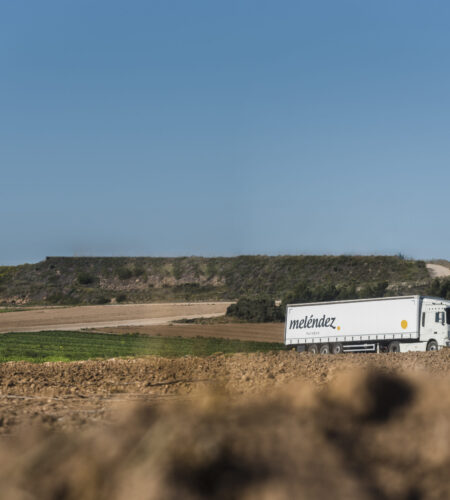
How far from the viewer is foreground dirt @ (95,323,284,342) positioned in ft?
185

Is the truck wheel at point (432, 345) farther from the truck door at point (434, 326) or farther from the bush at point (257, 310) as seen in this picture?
the bush at point (257, 310)

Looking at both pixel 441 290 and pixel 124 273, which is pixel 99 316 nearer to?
pixel 441 290

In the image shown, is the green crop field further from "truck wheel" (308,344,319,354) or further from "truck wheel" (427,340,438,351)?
"truck wheel" (427,340,438,351)

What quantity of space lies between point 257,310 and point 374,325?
34.8 meters

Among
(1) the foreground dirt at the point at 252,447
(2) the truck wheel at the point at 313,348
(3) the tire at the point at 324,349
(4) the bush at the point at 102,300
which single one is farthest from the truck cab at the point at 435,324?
(4) the bush at the point at 102,300

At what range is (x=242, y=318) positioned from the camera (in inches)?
3022

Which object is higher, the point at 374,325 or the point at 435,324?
the point at 435,324

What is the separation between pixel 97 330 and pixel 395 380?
2181 inches

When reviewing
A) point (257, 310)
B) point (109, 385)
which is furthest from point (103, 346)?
point (257, 310)

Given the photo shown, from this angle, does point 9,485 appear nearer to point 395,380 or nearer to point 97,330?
point 395,380

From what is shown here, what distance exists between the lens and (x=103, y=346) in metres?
43.5

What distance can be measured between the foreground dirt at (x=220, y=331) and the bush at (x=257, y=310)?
3.62 metres

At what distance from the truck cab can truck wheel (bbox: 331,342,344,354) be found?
5.10m

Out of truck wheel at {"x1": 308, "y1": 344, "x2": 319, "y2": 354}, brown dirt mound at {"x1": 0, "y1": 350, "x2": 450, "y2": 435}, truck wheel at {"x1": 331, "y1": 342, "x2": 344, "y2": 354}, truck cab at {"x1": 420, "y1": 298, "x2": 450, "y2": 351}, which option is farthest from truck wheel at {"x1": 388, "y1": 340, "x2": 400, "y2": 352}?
brown dirt mound at {"x1": 0, "y1": 350, "x2": 450, "y2": 435}
